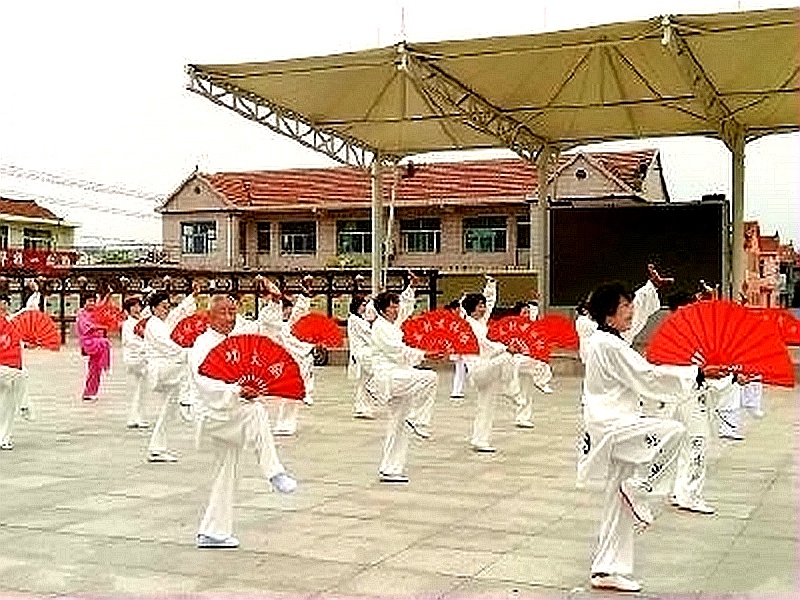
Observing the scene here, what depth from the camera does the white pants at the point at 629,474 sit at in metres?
5.10

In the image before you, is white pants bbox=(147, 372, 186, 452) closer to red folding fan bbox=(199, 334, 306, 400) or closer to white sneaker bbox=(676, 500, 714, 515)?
red folding fan bbox=(199, 334, 306, 400)

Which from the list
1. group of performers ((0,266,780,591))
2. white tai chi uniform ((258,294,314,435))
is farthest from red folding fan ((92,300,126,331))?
white tai chi uniform ((258,294,314,435))

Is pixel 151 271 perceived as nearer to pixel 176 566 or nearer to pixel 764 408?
pixel 764 408

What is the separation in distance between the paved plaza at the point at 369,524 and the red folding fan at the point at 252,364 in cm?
93

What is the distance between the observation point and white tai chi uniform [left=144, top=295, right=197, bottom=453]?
9477 millimetres

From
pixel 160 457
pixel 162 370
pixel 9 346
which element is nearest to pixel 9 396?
pixel 9 346

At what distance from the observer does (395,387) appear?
27.5 feet

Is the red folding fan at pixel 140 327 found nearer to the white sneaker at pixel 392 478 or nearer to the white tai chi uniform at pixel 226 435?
the white sneaker at pixel 392 478

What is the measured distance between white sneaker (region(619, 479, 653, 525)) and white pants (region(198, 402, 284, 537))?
1.94 metres

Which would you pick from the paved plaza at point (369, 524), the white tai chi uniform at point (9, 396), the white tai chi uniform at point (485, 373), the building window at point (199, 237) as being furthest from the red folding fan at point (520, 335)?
the building window at point (199, 237)

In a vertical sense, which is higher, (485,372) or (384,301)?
(384,301)

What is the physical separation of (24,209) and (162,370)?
131 ft

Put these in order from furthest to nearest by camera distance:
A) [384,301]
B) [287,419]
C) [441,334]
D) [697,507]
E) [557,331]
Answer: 1. [557,331]
2. [287,419]
3. [441,334]
4. [384,301]
5. [697,507]

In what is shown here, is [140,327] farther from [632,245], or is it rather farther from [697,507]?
[632,245]
